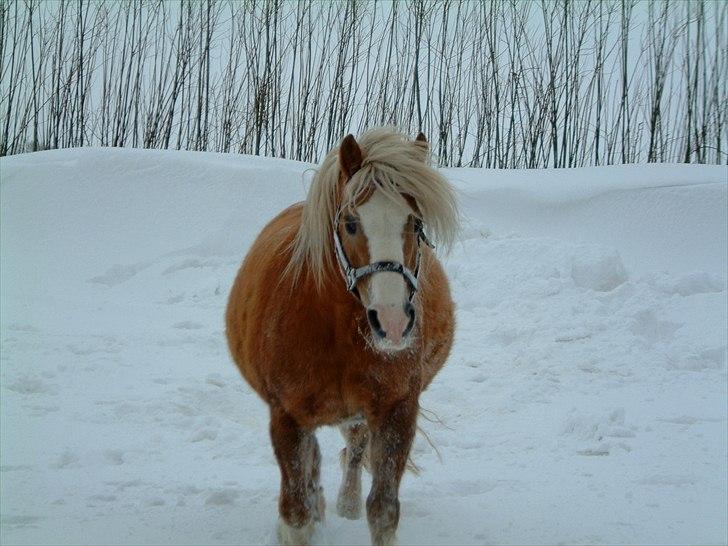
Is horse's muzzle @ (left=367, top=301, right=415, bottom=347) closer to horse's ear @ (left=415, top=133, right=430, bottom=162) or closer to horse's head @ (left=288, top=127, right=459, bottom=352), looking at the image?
horse's head @ (left=288, top=127, right=459, bottom=352)

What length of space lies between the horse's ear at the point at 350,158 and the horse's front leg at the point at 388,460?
2.84ft

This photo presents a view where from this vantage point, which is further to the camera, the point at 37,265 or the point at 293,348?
the point at 37,265

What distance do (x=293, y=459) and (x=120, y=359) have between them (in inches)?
124

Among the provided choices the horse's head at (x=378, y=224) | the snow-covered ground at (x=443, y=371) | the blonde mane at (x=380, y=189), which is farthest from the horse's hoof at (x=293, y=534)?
the blonde mane at (x=380, y=189)

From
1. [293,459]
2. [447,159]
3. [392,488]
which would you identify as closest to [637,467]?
[392,488]

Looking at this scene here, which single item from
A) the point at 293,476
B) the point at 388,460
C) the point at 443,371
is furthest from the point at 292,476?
the point at 443,371

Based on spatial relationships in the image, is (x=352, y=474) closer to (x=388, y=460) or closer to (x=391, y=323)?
(x=388, y=460)

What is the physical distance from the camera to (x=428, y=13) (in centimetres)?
1192

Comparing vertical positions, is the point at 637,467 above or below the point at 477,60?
below

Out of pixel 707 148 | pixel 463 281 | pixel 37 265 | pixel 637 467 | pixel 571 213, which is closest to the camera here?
pixel 637 467

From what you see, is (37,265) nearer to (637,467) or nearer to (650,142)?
(637,467)

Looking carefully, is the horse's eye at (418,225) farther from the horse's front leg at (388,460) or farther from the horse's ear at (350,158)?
the horse's front leg at (388,460)

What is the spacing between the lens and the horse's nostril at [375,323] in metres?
2.08

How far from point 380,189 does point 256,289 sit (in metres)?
0.81
